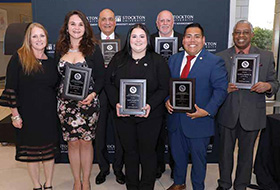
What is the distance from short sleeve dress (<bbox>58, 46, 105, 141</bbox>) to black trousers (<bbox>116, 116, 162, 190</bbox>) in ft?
0.90

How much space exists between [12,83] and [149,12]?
1.96 meters

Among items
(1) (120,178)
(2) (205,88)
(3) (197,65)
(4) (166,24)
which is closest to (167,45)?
(4) (166,24)

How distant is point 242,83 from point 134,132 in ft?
3.62

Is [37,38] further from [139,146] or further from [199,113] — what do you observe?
[199,113]

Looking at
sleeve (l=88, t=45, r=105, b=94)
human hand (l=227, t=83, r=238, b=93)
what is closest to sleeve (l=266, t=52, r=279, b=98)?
human hand (l=227, t=83, r=238, b=93)

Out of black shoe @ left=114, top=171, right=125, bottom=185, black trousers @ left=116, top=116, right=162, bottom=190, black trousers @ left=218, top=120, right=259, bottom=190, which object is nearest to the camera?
black trousers @ left=116, top=116, right=162, bottom=190

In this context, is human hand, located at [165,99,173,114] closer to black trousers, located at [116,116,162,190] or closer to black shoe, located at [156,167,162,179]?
black trousers, located at [116,116,162,190]

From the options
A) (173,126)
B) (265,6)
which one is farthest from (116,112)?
(265,6)

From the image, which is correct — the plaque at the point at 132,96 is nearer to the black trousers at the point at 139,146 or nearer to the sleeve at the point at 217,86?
the black trousers at the point at 139,146

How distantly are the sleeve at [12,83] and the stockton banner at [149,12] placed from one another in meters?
1.14

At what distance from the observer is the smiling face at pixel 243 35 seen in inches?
99.1

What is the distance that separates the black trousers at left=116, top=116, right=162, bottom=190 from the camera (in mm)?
2469

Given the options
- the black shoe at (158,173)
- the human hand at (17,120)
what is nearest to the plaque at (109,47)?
the human hand at (17,120)

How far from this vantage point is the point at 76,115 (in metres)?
2.50
